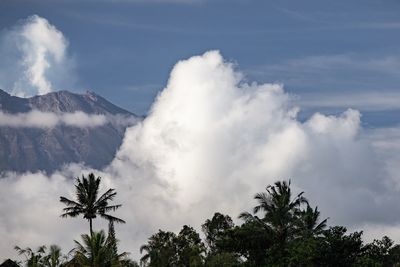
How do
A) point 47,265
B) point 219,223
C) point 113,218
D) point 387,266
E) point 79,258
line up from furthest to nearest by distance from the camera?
point 219,223 < point 387,266 < point 113,218 < point 47,265 < point 79,258

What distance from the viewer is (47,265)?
2427 inches

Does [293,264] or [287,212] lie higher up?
[287,212]

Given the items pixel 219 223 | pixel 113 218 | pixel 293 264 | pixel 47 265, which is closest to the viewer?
pixel 293 264

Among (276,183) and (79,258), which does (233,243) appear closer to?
(276,183)

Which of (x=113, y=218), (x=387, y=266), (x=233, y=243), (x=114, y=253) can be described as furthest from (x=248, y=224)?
(x=387, y=266)

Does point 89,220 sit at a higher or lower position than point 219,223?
lower

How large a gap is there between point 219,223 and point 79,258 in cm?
4400

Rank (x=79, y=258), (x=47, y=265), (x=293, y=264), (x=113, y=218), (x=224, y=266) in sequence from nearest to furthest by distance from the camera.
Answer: (x=79, y=258)
(x=293, y=264)
(x=47, y=265)
(x=113, y=218)
(x=224, y=266)

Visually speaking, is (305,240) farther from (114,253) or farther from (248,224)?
(114,253)

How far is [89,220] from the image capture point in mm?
66250

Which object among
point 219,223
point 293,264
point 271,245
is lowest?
point 293,264

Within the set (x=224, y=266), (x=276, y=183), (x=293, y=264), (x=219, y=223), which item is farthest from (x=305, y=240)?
(x=219, y=223)

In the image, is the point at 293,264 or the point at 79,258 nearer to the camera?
the point at 79,258

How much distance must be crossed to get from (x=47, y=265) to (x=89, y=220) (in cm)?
629
